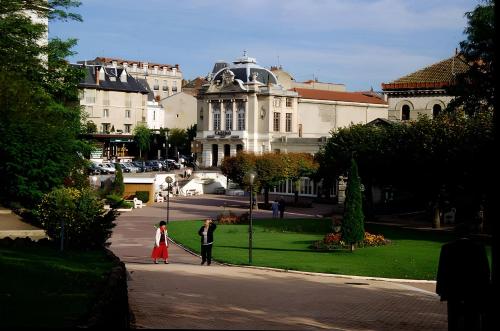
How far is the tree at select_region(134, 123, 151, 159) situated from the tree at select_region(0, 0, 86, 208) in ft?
200

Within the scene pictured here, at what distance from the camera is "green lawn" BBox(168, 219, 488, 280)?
2441cm

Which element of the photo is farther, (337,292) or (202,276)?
(202,276)

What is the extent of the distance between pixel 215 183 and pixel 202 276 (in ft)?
181

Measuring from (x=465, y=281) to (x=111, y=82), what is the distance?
96134 millimetres

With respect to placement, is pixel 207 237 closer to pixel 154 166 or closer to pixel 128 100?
pixel 154 166

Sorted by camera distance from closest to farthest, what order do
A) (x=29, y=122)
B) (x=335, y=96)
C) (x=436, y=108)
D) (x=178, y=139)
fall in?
(x=29, y=122)
(x=436, y=108)
(x=335, y=96)
(x=178, y=139)

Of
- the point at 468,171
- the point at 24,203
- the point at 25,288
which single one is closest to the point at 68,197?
the point at 24,203

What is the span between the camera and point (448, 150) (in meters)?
37.2

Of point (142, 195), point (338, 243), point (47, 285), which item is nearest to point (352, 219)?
point (338, 243)

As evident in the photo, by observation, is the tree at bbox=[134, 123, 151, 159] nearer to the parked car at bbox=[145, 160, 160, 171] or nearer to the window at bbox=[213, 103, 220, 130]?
the parked car at bbox=[145, 160, 160, 171]

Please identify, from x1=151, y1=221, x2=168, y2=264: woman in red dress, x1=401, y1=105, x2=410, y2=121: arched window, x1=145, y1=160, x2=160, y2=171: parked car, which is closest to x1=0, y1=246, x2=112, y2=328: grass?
x1=151, y1=221, x2=168, y2=264: woman in red dress

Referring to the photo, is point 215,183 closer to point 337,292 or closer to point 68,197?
point 68,197

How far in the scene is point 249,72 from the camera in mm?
85750

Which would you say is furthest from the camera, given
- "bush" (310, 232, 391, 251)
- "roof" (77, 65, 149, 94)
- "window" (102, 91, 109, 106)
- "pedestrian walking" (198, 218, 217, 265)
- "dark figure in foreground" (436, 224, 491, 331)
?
"window" (102, 91, 109, 106)
